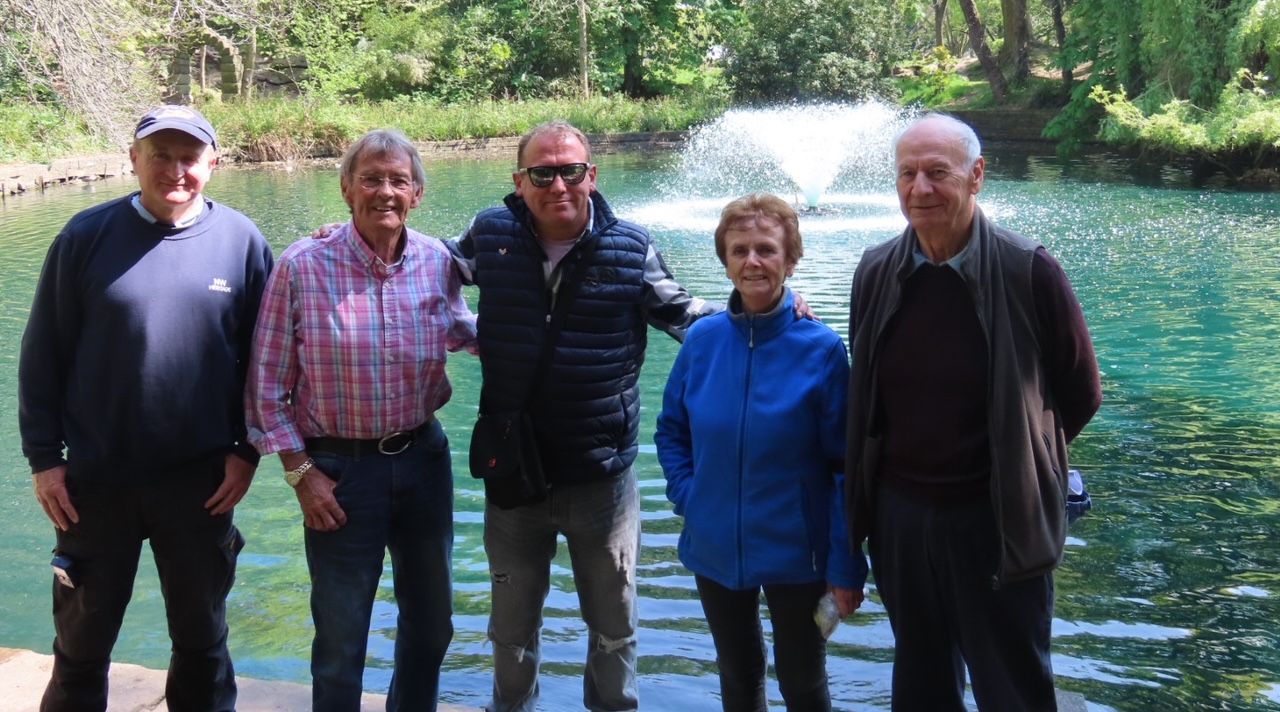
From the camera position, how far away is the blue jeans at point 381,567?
Result: 2928 mm

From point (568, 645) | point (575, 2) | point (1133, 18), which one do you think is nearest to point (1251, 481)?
point (568, 645)

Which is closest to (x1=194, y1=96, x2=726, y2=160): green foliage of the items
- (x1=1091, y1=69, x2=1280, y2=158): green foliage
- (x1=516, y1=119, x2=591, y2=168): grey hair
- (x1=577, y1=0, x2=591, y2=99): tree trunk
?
(x1=577, y1=0, x2=591, y2=99): tree trunk

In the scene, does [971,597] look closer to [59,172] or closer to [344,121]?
[59,172]

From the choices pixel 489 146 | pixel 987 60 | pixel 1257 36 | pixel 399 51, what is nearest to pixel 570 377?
pixel 1257 36

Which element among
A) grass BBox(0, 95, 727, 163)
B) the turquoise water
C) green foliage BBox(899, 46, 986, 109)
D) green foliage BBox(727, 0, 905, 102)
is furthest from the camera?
green foliage BBox(899, 46, 986, 109)

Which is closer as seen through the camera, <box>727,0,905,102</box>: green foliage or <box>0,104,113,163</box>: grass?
<box>0,104,113,163</box>: grass

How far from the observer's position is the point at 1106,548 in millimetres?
5227

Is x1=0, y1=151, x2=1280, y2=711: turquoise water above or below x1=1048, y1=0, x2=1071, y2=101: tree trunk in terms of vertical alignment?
below

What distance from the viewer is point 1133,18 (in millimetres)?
21547

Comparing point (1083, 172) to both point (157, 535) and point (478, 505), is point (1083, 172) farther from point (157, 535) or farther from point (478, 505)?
point (157, 535)

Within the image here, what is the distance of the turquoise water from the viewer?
415 centimetres

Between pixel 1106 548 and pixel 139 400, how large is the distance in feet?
13.2

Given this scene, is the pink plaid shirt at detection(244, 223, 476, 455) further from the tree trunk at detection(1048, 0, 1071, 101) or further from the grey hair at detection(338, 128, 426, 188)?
the tree trunk at detection(1048, 0, 1071, 101)

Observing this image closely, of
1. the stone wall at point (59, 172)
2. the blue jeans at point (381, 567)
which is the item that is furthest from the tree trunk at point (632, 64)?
the blue jeans at point (381, 567)
